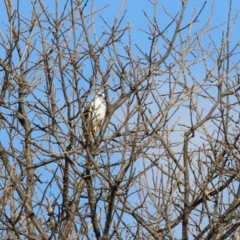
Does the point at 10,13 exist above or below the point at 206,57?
above

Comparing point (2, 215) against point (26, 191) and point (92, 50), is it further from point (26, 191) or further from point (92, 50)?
point (92, 50)

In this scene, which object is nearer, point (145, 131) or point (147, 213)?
point (145, 131)

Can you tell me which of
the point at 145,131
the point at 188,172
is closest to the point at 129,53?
the point at 145,131

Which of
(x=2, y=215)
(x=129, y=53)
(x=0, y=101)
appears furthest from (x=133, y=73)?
(x=2, y=215)

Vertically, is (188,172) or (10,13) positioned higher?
(10,13)

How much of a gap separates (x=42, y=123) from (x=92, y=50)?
76 centimetres

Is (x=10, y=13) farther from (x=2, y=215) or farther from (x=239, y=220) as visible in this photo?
(x=239, y=220)

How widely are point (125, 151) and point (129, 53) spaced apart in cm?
83

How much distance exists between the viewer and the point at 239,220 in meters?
6.14

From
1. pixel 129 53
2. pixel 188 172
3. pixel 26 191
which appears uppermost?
pixel 129 53

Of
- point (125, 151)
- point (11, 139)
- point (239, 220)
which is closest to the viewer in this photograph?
point (239, 220)

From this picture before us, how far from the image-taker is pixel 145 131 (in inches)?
257

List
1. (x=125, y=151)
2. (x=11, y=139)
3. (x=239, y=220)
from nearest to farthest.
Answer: (x=239, y=220) < (x=125, y=151) < (x=11, y=139)

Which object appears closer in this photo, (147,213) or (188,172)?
(188,172)
